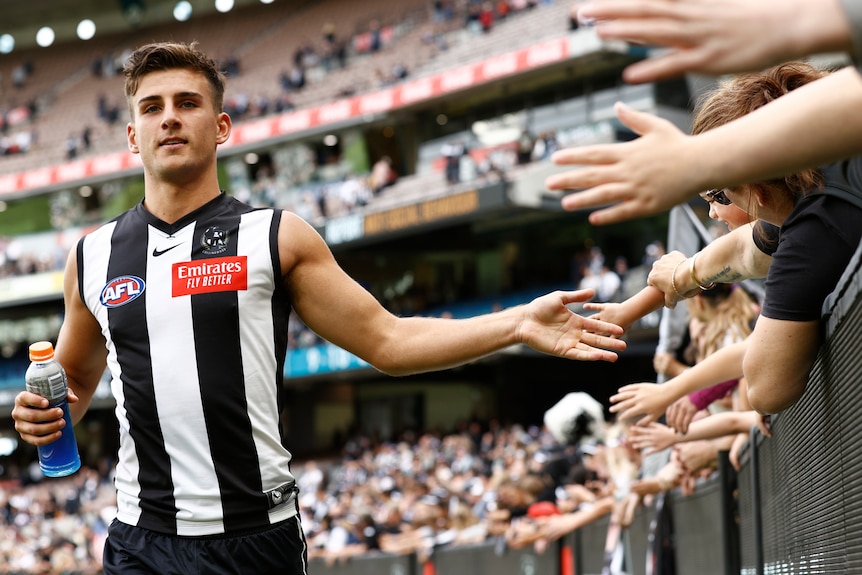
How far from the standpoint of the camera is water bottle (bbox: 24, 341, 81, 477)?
3.13 m

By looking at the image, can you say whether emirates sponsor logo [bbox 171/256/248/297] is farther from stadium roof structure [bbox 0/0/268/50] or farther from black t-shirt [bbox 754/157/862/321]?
stadium roof structure [bbox 0/0/268/50]

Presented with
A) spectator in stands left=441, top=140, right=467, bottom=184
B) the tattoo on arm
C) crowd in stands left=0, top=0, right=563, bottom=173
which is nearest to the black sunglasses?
the tattoo on arm

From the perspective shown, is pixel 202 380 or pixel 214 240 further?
pixel 214 240

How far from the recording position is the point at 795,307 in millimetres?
2488

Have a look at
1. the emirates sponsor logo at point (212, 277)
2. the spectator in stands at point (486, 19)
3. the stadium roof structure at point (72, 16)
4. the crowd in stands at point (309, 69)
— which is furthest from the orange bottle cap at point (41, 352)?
the stadium roof structure at point (72, 16)

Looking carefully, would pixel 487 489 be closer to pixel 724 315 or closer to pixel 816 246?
pixel 724 315

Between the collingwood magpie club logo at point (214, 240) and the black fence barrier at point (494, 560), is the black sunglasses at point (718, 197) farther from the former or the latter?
the black fence barrier at point (494, 560)

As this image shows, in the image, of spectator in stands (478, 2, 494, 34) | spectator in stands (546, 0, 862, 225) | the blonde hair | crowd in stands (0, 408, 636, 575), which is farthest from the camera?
spectator in stands (478, 2, 494, 34)

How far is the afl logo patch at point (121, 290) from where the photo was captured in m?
3.21

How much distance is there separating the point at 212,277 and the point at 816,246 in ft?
5.46

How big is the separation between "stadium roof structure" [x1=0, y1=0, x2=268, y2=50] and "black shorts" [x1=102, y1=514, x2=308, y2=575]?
1608 inches

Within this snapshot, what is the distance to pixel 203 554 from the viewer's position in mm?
3006

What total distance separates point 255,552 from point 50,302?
37164mm

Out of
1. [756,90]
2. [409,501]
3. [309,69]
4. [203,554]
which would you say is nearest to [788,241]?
[756,90]
